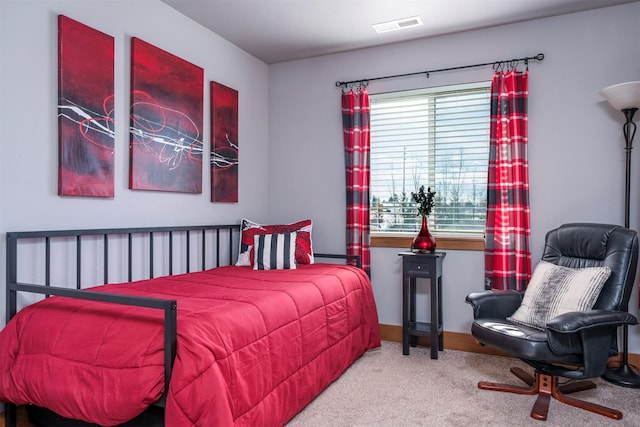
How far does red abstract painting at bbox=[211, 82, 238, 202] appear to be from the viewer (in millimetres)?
3328

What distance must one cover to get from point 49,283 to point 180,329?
1033mm

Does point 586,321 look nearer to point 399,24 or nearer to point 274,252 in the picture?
point 274,252

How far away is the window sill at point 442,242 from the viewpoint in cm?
327

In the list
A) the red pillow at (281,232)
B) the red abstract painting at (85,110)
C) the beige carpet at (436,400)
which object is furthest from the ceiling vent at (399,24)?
the beige carpet at (436,400)

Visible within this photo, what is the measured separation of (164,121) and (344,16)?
57.0 inches

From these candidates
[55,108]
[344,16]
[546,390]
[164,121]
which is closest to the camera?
[55,108]

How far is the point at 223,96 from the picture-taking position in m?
3.43

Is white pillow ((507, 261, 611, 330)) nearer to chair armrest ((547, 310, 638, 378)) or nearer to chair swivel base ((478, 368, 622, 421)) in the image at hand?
chair armrest ((547, 310, 638, 378))

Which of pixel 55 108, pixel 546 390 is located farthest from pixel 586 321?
pixel 55 108

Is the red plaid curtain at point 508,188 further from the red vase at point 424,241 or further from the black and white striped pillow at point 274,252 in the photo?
the black and white striped pillow at point 274,252

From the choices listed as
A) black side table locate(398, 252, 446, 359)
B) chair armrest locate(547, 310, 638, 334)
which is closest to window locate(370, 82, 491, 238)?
black side table locate(398, 252, 446, 359)

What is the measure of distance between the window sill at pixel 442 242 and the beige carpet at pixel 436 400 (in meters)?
0.83

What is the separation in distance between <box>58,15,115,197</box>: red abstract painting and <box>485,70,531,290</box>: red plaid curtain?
2560 millimetres

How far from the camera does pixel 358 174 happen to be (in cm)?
357
